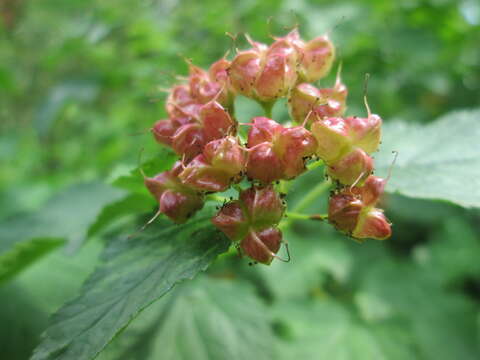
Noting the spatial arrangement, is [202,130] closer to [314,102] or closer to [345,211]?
[314,102]

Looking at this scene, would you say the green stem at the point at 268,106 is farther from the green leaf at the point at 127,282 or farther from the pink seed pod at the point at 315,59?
the green leaf at the point at 127,282

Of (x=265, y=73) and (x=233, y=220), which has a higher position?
(x=265, y=73)

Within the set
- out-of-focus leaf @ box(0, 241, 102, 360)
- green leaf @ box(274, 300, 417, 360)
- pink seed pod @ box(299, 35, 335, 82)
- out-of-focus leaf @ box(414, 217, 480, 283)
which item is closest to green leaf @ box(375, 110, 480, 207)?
pink seed pod @ box(299, 35, 335, 82)

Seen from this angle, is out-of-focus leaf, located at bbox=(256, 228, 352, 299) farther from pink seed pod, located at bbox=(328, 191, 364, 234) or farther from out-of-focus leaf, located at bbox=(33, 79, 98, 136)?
out-of-focus leaf, located at bbox=(33, 79, 98, 136)

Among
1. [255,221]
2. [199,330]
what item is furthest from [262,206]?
[199,330]

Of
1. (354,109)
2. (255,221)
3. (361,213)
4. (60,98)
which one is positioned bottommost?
(354,109)

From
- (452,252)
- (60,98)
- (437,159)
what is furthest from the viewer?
(60,98)
